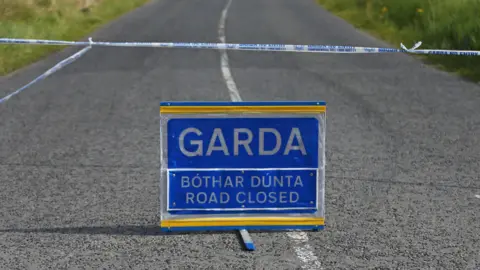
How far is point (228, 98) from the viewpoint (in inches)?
520

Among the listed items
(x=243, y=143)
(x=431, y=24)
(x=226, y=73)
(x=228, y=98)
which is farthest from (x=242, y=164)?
(x=431, y=24)

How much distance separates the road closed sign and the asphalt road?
0.19 metres

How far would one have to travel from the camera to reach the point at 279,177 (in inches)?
249

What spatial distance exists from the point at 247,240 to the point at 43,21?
66.9 ft

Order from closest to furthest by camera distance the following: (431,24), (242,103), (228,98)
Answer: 1. (242,103)
2. (228,98)
3. (431,24)

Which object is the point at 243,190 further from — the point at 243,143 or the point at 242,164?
the point at 243,143

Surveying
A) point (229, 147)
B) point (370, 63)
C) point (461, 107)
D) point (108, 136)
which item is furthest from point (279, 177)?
point (370, 63)

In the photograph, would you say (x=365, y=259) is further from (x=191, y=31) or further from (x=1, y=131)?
(x=191, y=31)

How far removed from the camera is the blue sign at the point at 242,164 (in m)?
6.22

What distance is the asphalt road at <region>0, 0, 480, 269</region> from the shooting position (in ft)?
19.0

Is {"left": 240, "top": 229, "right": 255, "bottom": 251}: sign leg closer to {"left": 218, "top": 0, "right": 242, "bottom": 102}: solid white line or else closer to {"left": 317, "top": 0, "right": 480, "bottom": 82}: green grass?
{"left": 218, "top": 0, "right": 242, "bottom": 102}: solid white line

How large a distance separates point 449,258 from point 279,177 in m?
1.32

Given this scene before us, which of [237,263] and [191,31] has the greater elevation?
[191,31]

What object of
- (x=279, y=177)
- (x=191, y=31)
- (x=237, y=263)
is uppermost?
(x=191, y=31)
